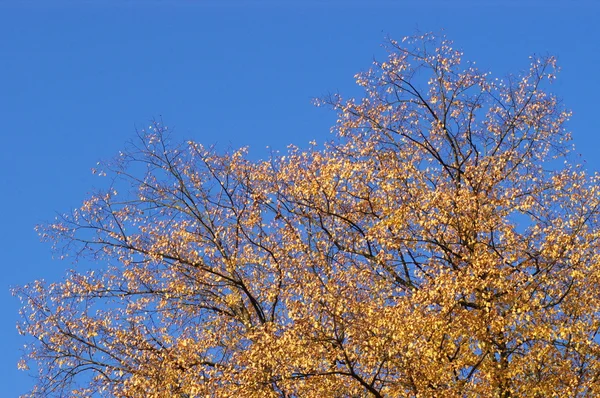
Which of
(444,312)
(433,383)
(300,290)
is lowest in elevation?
(433,383)

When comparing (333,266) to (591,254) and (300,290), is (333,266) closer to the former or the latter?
(300,290)

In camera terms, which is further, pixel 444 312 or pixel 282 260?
pixel 282 260

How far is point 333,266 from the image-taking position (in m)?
24.0

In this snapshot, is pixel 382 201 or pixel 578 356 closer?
pixel 578 356

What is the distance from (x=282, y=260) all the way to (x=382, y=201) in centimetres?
367

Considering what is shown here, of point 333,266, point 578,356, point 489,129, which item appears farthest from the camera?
point 489,129

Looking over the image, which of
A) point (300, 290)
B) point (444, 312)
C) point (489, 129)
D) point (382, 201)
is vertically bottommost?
point (444, 312)

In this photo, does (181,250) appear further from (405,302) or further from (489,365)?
(489,365)

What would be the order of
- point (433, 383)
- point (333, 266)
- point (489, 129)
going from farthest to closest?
point (489, 129), point (333, 266), point (433, 383)

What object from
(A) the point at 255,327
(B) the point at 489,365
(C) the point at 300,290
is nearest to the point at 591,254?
(B) the point at 489,365

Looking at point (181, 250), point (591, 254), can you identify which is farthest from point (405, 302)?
point (181, 250)

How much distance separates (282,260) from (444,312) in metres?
5.84

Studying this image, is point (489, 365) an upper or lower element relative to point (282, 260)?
lower

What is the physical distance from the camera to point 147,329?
24.7 m
